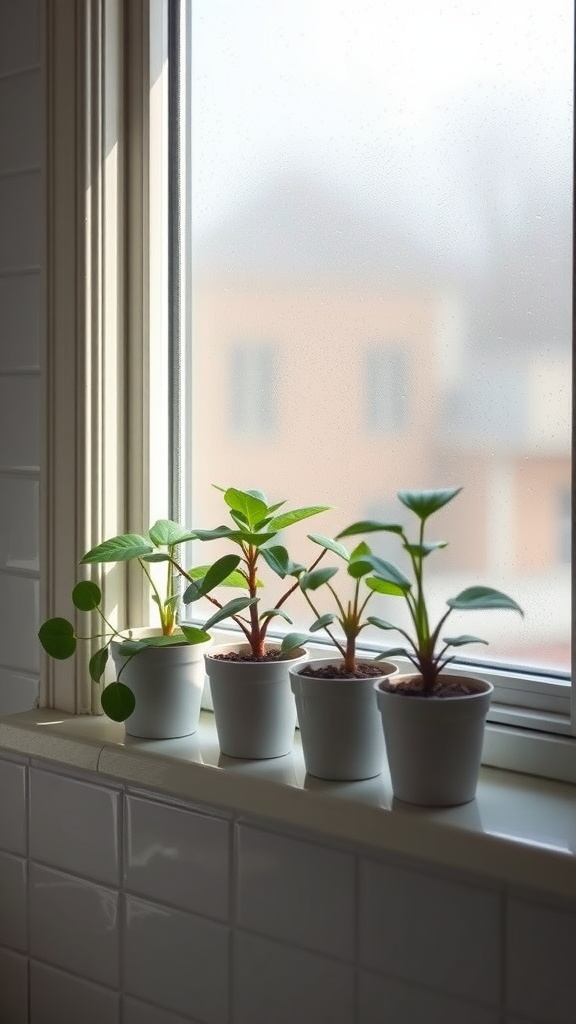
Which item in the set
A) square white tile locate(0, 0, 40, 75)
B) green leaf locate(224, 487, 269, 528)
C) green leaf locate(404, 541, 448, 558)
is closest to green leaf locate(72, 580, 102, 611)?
green leaf locate(224, 487, 269, 528)

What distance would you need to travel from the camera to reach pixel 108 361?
52.0 inches

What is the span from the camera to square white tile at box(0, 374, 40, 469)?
141 cm

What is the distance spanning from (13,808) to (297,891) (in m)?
0.45

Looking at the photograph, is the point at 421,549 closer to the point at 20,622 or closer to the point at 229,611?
the point at 229,611

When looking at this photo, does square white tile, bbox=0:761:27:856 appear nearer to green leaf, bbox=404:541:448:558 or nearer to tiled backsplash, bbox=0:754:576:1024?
tiled backsplash, bbox=0:754:576:1024

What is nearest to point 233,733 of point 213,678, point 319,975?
point 213,678

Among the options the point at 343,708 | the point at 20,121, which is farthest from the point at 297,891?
the point at 20,121

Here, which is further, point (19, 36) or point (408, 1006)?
point (19, 36)

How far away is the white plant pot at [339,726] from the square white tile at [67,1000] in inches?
16.9

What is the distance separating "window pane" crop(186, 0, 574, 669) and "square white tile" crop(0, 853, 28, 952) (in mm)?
479

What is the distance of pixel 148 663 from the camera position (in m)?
1.23

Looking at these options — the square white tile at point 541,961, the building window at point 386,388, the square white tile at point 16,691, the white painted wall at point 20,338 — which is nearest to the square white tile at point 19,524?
the white painted wall at point 20,338

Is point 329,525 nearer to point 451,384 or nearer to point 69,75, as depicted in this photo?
point 451,384

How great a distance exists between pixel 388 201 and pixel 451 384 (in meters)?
0.23
